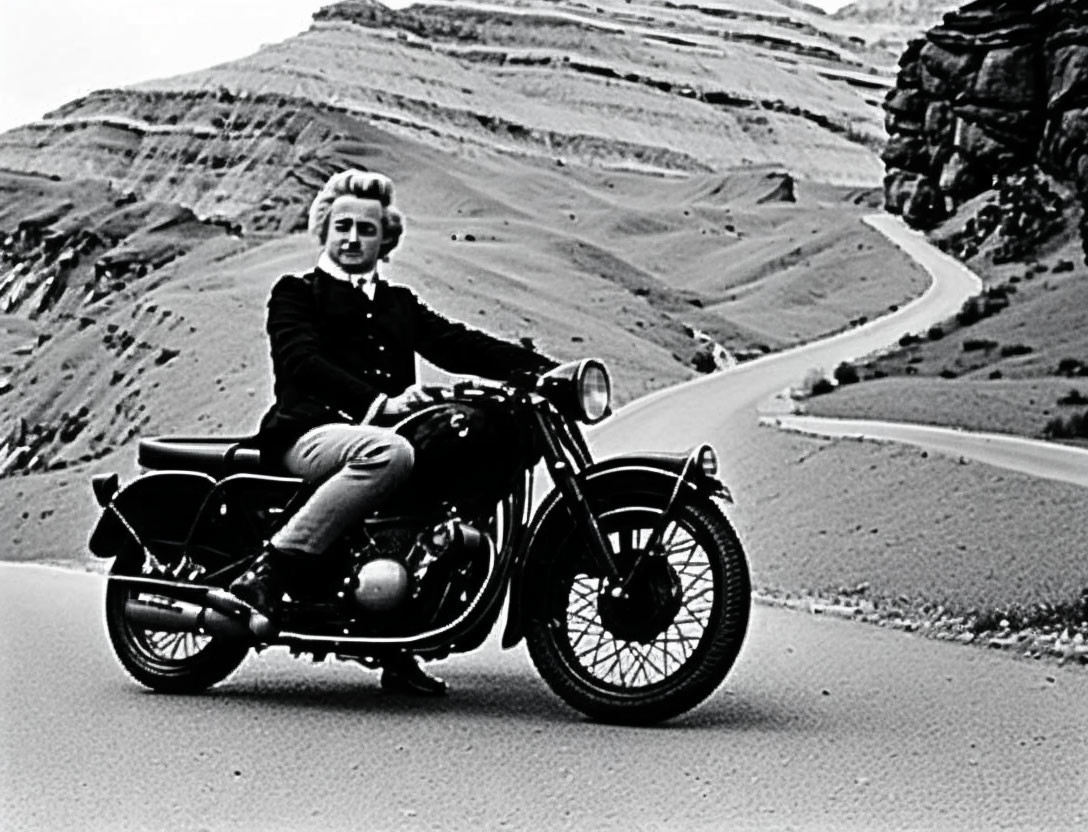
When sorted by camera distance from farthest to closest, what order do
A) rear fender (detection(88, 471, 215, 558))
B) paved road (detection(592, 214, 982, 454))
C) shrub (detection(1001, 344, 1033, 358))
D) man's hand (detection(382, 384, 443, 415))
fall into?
shrub (detection(1001, 344, 1033, 358)) → paved road (detection(592, 214, 982, 454)) → rear fender (detection(88, 471, 215, 558)) → man's hand (detection(382, 384, 443, 415))

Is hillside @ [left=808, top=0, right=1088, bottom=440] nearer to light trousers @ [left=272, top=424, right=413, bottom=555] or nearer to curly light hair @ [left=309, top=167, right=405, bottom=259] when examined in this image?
curly light hair @ [left=309, top=167, right=405, bottom=259]

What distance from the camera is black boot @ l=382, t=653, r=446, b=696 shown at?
5742 millimetres

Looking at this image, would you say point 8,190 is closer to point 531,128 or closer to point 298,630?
point 531,128

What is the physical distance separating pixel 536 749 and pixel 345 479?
3.37 ft

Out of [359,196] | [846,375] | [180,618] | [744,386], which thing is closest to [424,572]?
[180,618]

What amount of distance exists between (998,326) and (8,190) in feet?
263

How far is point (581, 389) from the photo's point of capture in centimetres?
523

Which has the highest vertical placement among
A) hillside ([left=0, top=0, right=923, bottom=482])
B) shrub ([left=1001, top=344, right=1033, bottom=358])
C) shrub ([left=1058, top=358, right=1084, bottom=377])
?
shrub ([left=1058, top=358, right=1084, bottom=377])

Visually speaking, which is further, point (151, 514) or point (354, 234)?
point (151, 514)

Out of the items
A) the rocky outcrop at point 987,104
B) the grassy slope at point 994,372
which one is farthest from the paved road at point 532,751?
the rocky outcrop at point 987,104

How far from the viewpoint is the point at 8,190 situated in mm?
100625

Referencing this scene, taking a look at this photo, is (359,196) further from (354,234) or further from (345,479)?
(345,479)

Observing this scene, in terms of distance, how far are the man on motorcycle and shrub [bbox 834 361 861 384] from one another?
22.1 m

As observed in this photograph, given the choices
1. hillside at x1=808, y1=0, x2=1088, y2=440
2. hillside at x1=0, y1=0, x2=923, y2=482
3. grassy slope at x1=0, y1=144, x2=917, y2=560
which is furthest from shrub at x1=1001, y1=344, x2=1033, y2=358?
grassy slope at x1=0, y1=144, x2=917, y2=560
